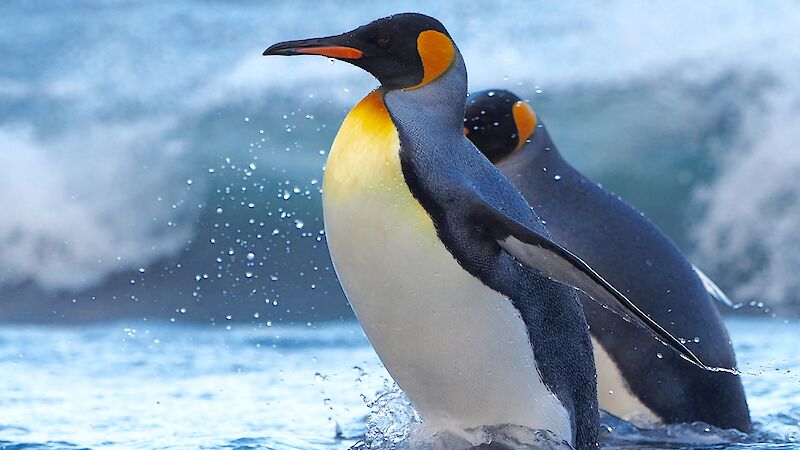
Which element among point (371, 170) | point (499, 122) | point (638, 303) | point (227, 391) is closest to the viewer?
point (371, 170)

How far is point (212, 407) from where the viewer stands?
17.3 ft

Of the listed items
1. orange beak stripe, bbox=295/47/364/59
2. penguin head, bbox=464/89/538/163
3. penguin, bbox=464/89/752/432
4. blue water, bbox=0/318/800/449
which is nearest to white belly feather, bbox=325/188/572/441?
blue water, bbox=0/318/800/449

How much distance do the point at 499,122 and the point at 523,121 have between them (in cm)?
9

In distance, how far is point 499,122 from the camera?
4609mm

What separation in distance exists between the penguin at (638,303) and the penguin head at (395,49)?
146cm

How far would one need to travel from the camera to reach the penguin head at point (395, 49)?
3.08 metres

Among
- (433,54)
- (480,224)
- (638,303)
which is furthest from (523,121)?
(480,224)

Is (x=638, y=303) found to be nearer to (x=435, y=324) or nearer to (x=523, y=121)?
(x=523, y=121)

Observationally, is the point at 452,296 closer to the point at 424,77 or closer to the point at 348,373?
the point at 424,77

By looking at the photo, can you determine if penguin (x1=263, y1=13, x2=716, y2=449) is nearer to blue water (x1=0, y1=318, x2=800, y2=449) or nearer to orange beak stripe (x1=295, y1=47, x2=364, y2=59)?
orange beak stripe (x1=295, y1=47, x2=364, y2=59)

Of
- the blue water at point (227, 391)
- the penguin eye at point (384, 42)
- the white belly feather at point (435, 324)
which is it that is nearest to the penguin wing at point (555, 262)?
the white belly feather at point (435, 324)

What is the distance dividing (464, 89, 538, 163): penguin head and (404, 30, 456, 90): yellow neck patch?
1.50 metres

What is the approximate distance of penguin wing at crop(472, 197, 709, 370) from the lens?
279 centimetres

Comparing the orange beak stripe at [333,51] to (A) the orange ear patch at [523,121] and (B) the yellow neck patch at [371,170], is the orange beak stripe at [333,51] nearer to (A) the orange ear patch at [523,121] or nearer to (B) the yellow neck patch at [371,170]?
(B) the yellow neck patch at [371,170]
